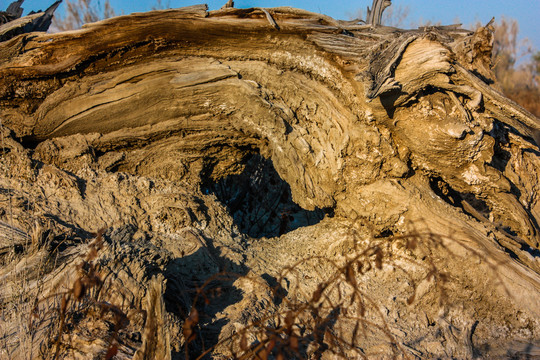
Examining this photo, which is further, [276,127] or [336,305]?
[276,127]

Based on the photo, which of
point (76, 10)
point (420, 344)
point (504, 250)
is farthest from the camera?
point (76, 10)

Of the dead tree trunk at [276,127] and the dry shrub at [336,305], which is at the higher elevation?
the dead tree trunk at [276,127]

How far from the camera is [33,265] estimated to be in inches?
103

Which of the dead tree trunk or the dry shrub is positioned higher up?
the dead tree trunk

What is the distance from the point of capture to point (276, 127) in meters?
3.85

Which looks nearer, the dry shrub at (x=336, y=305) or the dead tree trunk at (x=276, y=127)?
the dry shrub at (x=336, y=305)

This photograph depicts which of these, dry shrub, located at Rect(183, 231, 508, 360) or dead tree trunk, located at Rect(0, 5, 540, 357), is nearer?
dry shrub, located at Rect(183, 231, 508, 360)

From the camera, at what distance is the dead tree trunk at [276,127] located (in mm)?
3408

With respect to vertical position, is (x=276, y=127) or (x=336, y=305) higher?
(x=276, y=127)

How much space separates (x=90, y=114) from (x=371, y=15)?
2.88 meters

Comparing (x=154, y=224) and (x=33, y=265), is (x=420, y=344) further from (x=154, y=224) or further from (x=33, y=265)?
(x=33, y=265)

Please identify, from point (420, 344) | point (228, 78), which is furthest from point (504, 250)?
point (228, 78)

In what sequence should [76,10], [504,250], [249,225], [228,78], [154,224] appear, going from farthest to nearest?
[76,10] < [249,225] < [228,78] < [154,224] < [504,250]

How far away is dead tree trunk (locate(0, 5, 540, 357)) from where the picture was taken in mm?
3408
